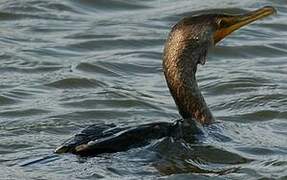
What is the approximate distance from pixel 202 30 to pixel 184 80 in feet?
1.32

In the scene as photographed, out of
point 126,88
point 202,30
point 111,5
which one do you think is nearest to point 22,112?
point 126,88

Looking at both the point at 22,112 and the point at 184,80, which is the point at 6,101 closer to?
the point at 22,112

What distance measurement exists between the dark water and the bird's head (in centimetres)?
62

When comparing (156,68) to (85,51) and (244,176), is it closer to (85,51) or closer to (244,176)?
(85,51)

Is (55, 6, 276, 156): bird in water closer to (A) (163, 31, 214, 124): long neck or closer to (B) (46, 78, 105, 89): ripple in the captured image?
(A) (163, 31, 214, 124): long neck

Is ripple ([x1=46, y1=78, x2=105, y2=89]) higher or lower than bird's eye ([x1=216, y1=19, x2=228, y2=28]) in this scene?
lower

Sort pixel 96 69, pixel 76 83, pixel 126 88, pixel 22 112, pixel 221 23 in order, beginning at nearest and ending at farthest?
pixel 221 23, pixel 22 112, pixel 126 88, pixel 76 83, pixel 96 69

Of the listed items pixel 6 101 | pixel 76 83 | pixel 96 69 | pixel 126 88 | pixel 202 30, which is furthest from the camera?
pixel 96 69

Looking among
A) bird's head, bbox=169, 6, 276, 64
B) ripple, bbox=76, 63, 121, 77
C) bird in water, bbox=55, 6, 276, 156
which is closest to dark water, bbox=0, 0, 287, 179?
ripple, bbox=76, 63, 121, 77

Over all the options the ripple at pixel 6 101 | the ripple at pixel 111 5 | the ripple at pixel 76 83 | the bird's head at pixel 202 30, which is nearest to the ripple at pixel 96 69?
the ripple at pixel 76 83

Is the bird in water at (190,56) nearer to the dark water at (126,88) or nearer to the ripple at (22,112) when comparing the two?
the dark water at (126,88)

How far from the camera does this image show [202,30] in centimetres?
966

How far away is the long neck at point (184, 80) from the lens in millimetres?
9594

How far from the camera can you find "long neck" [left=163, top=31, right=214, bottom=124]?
9594 mm
